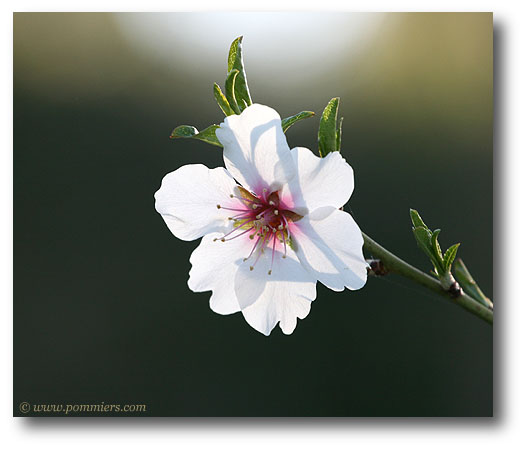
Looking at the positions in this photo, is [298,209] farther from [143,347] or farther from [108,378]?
[143,347]

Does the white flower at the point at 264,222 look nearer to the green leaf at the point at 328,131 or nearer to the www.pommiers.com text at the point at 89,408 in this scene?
the green leaf at the point at 328,131

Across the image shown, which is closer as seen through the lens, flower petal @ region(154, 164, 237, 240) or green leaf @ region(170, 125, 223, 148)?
green leaf @ region(170, 125, 223, 148)

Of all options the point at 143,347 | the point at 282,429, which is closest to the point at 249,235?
the point at 282,429

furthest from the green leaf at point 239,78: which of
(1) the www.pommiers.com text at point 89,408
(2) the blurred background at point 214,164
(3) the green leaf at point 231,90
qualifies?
(1) the www.pommiers.com text at point 89,408

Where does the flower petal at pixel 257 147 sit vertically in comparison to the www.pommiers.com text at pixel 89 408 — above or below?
above

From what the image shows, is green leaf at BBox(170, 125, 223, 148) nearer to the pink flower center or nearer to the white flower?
the white flower

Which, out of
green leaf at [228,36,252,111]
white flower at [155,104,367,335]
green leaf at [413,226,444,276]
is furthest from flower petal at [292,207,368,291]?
green leaf at [228,36,252,111]
